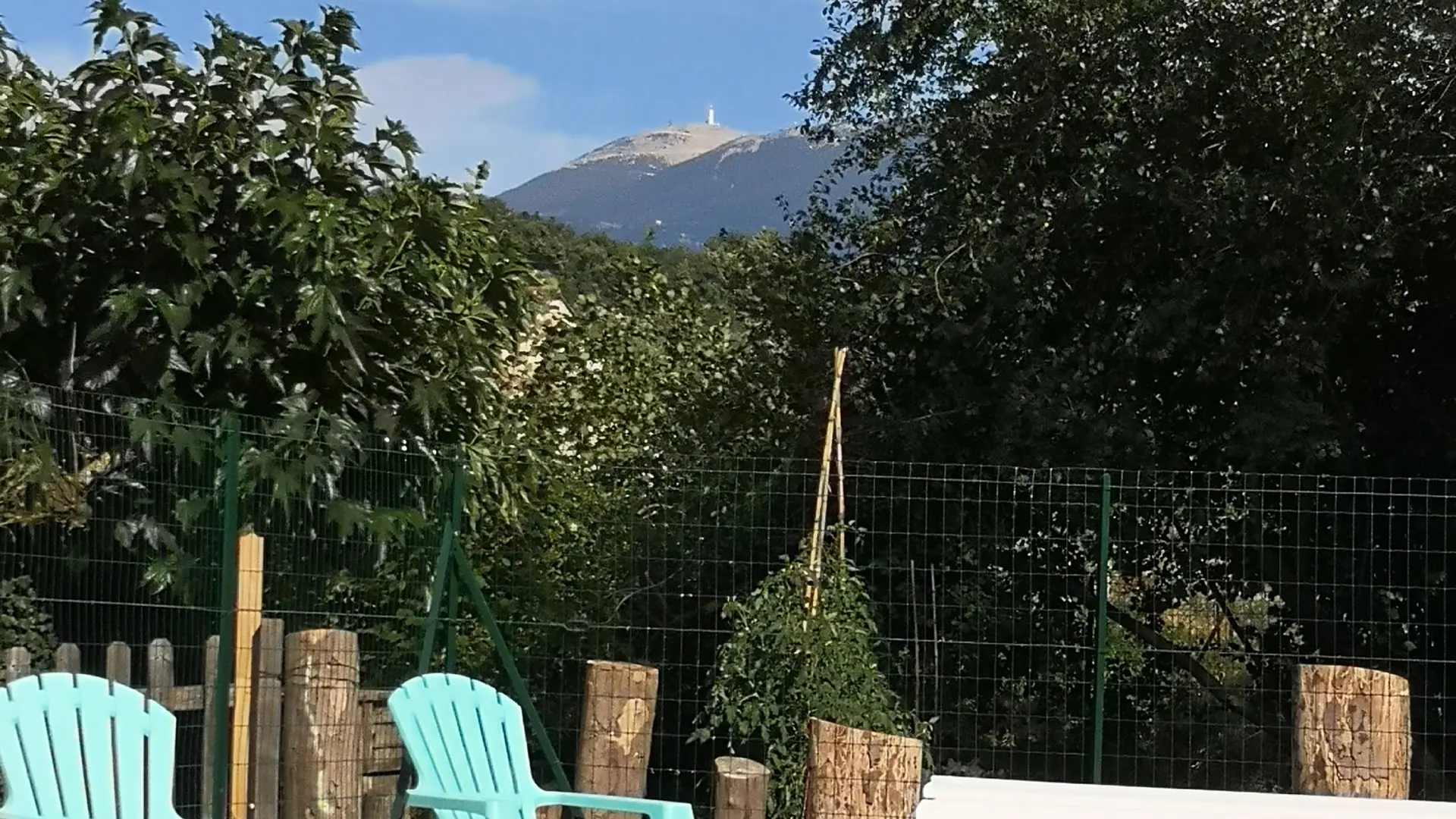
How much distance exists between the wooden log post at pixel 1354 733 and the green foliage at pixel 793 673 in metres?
1.53

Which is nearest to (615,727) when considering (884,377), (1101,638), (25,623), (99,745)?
(1101,638)

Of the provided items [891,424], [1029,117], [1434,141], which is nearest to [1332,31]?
[1434,141]

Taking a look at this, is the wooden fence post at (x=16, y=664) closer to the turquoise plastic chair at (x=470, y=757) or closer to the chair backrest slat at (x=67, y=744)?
the chair backrest slat at (x=67, y=744)

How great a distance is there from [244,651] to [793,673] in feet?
6.61

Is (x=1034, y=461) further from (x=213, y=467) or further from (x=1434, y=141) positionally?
(x=213, y=467)

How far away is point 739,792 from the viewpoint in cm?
555

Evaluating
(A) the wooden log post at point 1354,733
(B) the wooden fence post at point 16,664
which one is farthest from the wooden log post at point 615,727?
(A) the wooden log post at point 1354,733

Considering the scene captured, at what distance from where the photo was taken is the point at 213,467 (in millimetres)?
5668

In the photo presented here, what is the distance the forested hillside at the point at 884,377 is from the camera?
6.02 metres

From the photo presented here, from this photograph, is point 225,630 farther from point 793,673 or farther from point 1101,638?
point 1101,638

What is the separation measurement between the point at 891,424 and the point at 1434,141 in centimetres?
297

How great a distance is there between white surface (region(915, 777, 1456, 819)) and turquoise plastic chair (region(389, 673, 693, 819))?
0.86m

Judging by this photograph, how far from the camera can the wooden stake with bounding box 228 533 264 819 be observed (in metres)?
5.60

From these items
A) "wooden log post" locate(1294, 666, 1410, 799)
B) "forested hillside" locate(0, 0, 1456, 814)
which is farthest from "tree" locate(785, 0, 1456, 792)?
"wooden log post" locate(1294, 666, 1410, 799)
